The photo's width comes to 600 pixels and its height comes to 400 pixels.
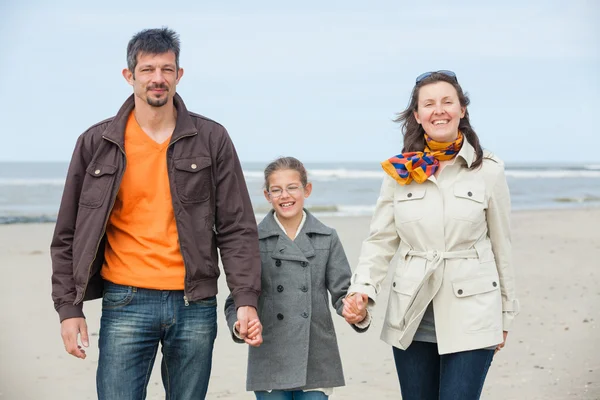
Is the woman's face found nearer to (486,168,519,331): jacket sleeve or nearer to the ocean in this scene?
(486,168,519,331): jacket sleeve

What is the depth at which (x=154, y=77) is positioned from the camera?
2926mm

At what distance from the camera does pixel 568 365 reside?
587 centimetres

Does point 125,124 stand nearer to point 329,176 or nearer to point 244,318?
point 244,318

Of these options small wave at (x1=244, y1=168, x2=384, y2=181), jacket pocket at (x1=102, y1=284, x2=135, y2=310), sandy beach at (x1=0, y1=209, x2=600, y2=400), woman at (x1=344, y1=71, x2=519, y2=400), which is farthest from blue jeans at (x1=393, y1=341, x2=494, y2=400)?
small wave at (x1=244, y1=168, x2=384, y2=181)

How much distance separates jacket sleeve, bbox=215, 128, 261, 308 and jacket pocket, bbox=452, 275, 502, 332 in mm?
824

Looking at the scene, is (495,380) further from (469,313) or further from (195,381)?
(195,381)

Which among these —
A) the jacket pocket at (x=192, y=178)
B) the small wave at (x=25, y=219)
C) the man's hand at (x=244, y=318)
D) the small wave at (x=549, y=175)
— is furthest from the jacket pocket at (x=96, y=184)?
A: the small wave at (x=549, y=175)

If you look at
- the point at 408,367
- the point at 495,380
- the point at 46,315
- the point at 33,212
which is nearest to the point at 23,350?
the point at 46,315

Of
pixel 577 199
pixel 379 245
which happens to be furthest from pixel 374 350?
pixel 577 199

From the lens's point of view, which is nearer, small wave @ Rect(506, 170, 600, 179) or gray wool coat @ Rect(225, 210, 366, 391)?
gray wool coat @ Rect(225, 210, 366, 391)

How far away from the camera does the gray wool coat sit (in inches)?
129

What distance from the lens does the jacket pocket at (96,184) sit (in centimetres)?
289

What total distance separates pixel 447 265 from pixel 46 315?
5.70m

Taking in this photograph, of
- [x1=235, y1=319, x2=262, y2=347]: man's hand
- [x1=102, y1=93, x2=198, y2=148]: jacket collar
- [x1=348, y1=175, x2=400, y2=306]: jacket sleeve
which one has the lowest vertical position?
[x1=235, y1=319, x2=262, y2=347]: man's hand
